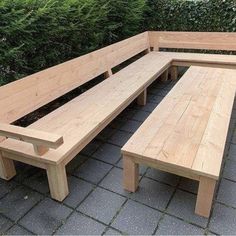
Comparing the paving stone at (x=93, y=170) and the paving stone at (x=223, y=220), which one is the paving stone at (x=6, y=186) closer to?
the paving stone at (x=93, y=170)

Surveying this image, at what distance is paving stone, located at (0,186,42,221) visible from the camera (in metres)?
2.31

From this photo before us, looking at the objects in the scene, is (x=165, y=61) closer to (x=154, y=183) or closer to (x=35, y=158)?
(x=154, y=183)

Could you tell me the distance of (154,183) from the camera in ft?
8.60

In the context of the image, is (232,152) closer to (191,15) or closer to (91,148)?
(91,148)

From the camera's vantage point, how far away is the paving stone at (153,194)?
7.78ft

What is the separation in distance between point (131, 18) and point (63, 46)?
200cm

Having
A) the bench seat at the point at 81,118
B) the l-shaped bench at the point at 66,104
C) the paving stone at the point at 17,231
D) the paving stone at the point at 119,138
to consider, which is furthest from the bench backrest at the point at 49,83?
the paving stone at the point at 17,231

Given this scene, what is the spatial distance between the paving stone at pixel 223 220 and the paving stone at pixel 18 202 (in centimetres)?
152

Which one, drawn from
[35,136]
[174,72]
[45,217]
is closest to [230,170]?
[45,217]

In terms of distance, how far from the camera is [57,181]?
2.31 meters

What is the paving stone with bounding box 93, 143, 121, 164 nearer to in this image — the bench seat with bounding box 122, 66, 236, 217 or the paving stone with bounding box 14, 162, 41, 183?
the bench seat with bounding box 122, 66, 236, 217

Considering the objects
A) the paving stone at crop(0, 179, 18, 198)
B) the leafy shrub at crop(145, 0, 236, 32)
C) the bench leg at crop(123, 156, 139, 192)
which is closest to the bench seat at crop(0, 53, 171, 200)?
the paving stone at crop(0, 179, 18, 198)

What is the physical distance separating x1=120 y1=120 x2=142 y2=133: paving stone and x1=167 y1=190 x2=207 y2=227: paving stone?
1.30 m

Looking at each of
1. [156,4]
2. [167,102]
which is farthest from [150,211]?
[156,4]
